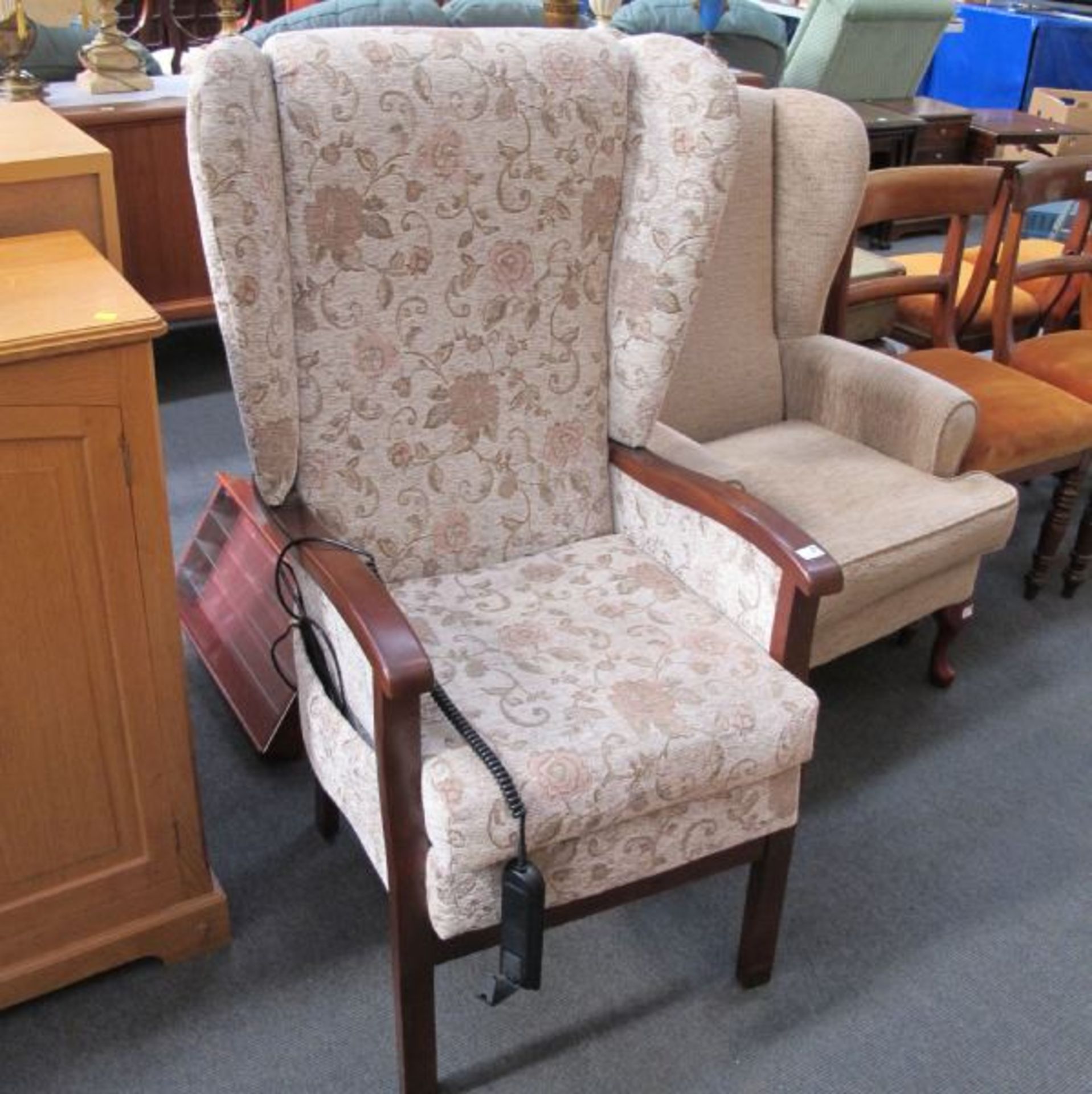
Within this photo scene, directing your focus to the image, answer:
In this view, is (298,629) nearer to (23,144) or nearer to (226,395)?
(23,144)

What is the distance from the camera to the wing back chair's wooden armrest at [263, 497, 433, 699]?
1.16m

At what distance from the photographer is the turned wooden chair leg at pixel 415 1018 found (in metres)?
1.33

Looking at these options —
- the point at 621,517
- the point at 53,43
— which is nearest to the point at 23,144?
the point at 621,517

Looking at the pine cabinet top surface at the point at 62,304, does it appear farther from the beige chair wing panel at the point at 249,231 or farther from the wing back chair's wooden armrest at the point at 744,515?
the wing back chair's wooden armrest at the point at 744,515

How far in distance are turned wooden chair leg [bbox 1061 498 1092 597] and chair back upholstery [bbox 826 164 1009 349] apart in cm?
49

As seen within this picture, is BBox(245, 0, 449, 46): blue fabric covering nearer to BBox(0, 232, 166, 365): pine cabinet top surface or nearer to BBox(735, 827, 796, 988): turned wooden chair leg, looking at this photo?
BBox(0, 232, 166, 365): pine cabinet top surface

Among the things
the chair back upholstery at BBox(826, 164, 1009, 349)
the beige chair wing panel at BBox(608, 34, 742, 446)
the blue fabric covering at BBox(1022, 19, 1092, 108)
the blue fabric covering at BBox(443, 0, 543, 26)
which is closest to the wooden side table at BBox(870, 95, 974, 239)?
the blue fabric covering at BBox(1022, 19, 1092, 108)

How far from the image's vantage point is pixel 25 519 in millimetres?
1249

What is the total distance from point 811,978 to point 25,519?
3.81 feet

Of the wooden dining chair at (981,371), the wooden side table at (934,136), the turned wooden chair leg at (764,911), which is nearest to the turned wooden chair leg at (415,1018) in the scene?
the turned wooden chair leg at (764,911)

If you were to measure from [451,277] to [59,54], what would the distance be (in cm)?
262

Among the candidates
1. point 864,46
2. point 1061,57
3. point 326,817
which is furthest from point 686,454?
point 1061,57

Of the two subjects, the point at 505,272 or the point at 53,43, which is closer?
the point at 505,272

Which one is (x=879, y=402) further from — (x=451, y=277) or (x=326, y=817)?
(x=326, y=817)
